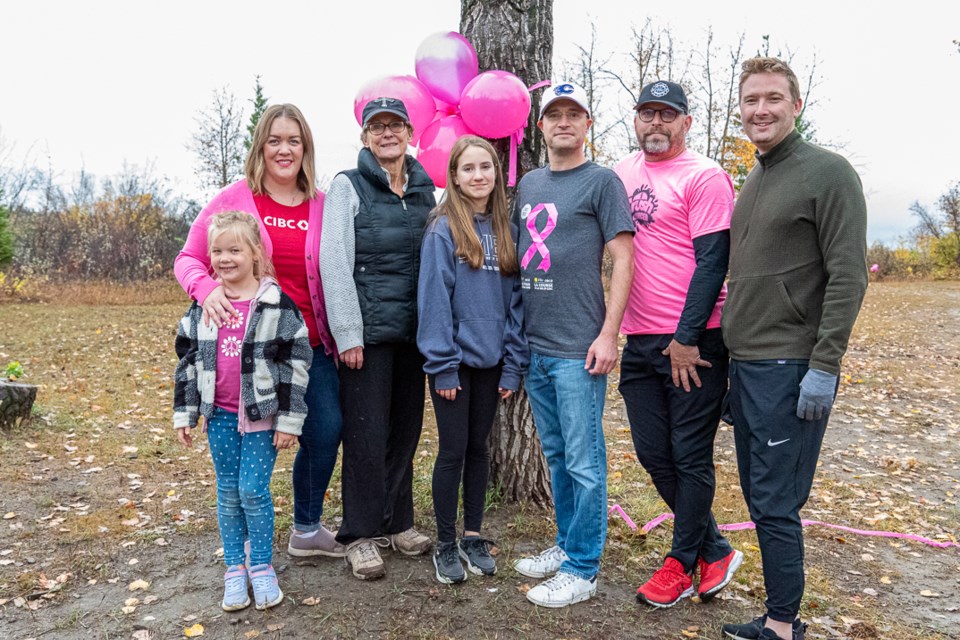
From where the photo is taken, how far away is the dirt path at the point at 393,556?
3.03m

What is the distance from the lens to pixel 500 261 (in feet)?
10.4

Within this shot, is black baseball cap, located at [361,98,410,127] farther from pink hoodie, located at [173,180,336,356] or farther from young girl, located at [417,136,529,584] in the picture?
pink hoodie, located at [173,180,336,356]

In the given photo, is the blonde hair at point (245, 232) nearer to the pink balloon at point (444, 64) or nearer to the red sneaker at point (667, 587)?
the pink balloon at point (444, 64)

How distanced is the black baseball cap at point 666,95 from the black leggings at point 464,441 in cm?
139

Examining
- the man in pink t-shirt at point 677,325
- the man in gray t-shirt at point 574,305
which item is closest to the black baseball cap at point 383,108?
the man in gray t-shirt at point 574,305

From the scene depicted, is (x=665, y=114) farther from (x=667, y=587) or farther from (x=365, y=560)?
(x=365, y=560)

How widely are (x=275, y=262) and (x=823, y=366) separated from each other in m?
2.41

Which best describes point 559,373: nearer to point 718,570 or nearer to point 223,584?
point 718,570

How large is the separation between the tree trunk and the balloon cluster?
0.54ft

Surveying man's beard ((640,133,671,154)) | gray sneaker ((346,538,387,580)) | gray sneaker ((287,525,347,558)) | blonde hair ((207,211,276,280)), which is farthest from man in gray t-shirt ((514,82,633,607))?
blonde hair ((207,211,276,280))

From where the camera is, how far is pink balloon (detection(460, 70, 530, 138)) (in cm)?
344

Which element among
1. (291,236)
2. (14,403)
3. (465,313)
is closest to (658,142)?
(465,313)

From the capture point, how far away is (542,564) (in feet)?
11.1

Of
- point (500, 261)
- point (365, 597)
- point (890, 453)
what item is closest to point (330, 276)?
point (500, 261)
